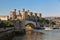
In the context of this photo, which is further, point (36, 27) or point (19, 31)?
point (36, 27)

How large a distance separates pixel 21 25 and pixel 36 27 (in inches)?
531

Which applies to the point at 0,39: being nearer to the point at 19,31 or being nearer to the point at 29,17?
the point at 19,31

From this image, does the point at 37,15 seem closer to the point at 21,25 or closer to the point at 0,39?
the point at 21,25

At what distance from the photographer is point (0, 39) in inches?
730

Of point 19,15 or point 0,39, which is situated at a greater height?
point 19,15

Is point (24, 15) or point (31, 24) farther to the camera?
point (24, 15)

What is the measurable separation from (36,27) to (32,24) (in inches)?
76.8

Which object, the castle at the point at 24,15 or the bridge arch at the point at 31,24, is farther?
the castle at the point at 24,15

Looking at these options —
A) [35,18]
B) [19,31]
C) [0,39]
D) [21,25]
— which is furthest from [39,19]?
[0,39]

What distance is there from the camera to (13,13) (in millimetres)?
63875

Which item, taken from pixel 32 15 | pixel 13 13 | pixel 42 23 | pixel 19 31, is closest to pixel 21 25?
pixel 19 31

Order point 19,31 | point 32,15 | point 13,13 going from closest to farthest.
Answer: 1. point 19,31
2. point 13,13
3. point 32,15

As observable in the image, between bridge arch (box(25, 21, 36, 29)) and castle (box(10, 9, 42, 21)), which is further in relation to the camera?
castle (box(10, 9, 42, 21))

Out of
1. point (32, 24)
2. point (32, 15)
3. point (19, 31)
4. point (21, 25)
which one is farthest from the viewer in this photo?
point (32, 15)
